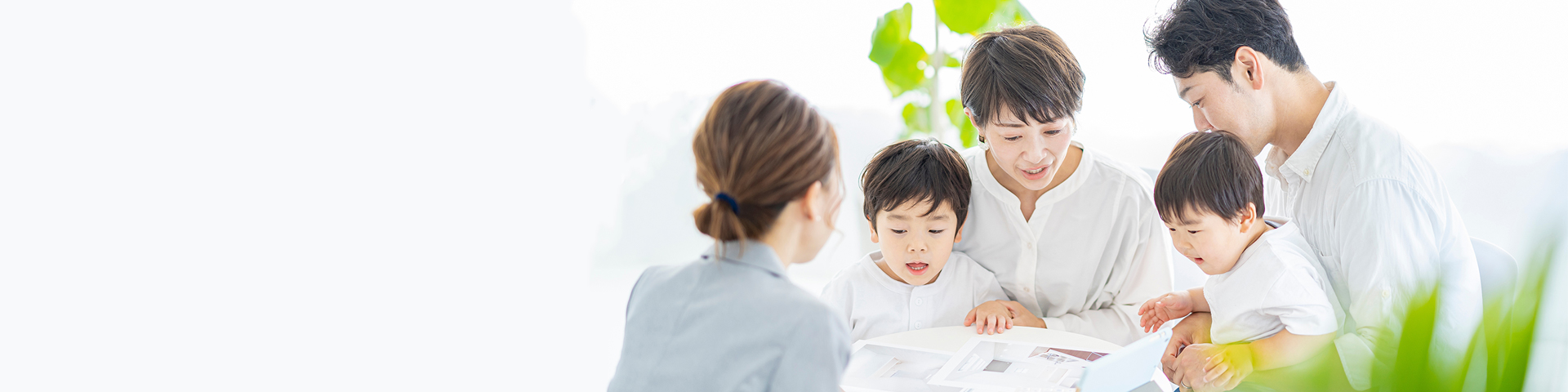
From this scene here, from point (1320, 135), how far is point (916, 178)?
2.31ft

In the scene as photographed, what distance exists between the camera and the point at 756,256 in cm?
106

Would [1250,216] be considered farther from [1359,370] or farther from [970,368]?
[1359,370]

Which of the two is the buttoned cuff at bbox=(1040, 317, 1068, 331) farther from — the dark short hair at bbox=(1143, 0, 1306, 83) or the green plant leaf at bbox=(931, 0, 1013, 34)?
the green plant leaf at bbox=(931, 0, 1013, 34)

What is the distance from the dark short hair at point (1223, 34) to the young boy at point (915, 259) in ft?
1.49

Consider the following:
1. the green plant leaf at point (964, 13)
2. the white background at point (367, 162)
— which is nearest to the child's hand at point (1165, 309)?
the white background at point (367, 162)

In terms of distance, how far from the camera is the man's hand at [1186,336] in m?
1.62

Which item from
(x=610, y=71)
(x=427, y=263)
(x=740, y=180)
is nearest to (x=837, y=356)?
(x=740, y=180)

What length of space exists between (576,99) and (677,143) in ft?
1.96

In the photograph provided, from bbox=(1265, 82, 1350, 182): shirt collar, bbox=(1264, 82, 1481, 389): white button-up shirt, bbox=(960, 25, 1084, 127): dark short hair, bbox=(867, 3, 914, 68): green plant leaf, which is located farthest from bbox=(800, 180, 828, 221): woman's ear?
bbox=(867, 3, 914, 68): green plant leaf

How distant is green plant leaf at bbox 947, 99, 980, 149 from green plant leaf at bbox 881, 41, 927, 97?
13 cm

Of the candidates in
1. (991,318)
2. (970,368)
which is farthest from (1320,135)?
(970,368)

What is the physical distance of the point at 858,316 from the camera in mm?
1795

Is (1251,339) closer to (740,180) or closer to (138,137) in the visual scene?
(740,180)

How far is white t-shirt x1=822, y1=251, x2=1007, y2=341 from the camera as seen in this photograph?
178 cm
